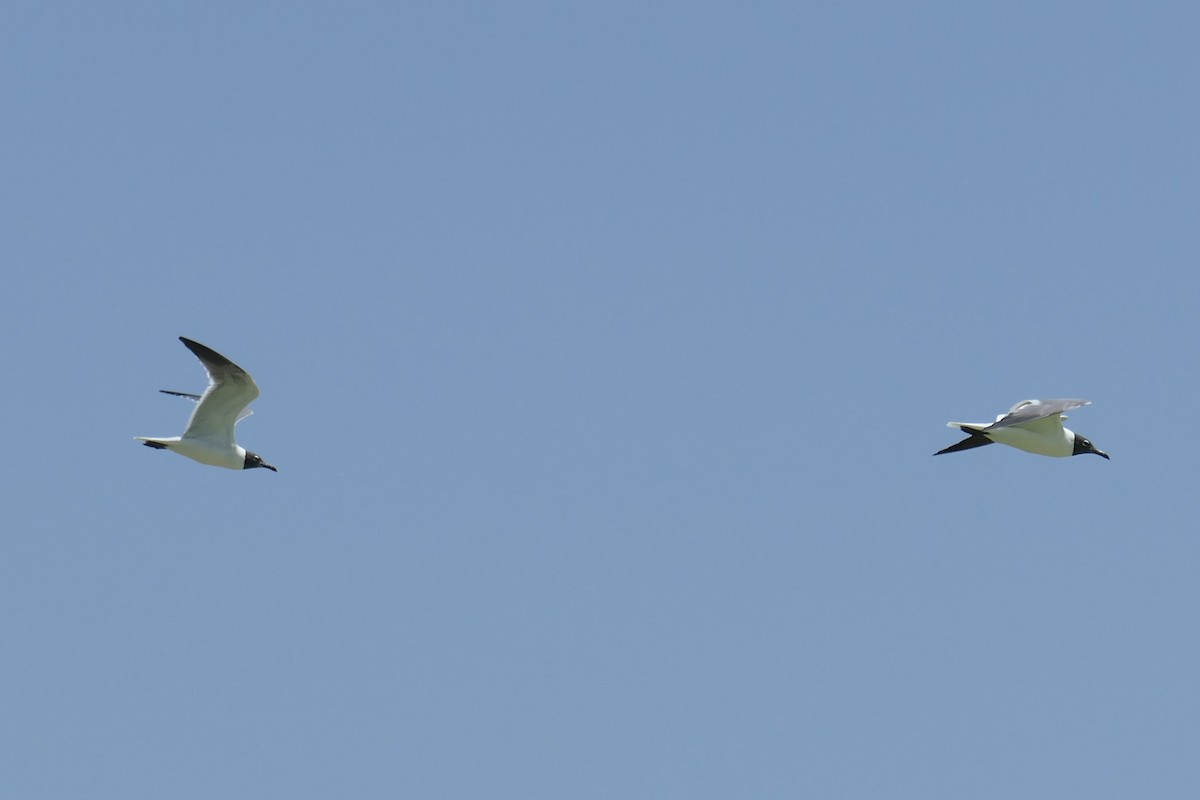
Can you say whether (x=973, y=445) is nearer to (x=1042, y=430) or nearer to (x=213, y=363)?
(x=1042, y=430)

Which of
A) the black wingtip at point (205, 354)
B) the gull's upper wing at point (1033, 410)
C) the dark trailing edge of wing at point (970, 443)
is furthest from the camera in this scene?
the dark trailing edge of wing at point (970, 443)

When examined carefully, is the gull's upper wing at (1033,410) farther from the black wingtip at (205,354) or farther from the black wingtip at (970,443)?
the black wingtip at (205,354)

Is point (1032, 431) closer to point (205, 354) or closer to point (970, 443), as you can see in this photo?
point (970, 443)

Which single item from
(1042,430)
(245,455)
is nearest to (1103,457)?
(1042,430)

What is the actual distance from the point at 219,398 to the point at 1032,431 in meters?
18.2

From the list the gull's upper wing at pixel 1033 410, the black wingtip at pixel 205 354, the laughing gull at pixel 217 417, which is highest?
the gull's upper wing at pixel 1033 410

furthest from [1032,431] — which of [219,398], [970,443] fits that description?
[219,398]

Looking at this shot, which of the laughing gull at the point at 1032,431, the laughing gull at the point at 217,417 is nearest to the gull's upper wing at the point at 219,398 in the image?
the laughing gull at the point at 217,417

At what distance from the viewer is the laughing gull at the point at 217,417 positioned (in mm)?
49281

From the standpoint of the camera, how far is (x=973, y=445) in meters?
53.4

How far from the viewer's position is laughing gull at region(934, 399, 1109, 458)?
51438 millimetres

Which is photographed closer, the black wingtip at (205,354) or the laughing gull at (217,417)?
the black wingtip at (205,354)

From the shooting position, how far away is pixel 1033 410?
5181 centimetres

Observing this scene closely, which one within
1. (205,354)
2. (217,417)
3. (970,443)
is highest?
(970,443)
